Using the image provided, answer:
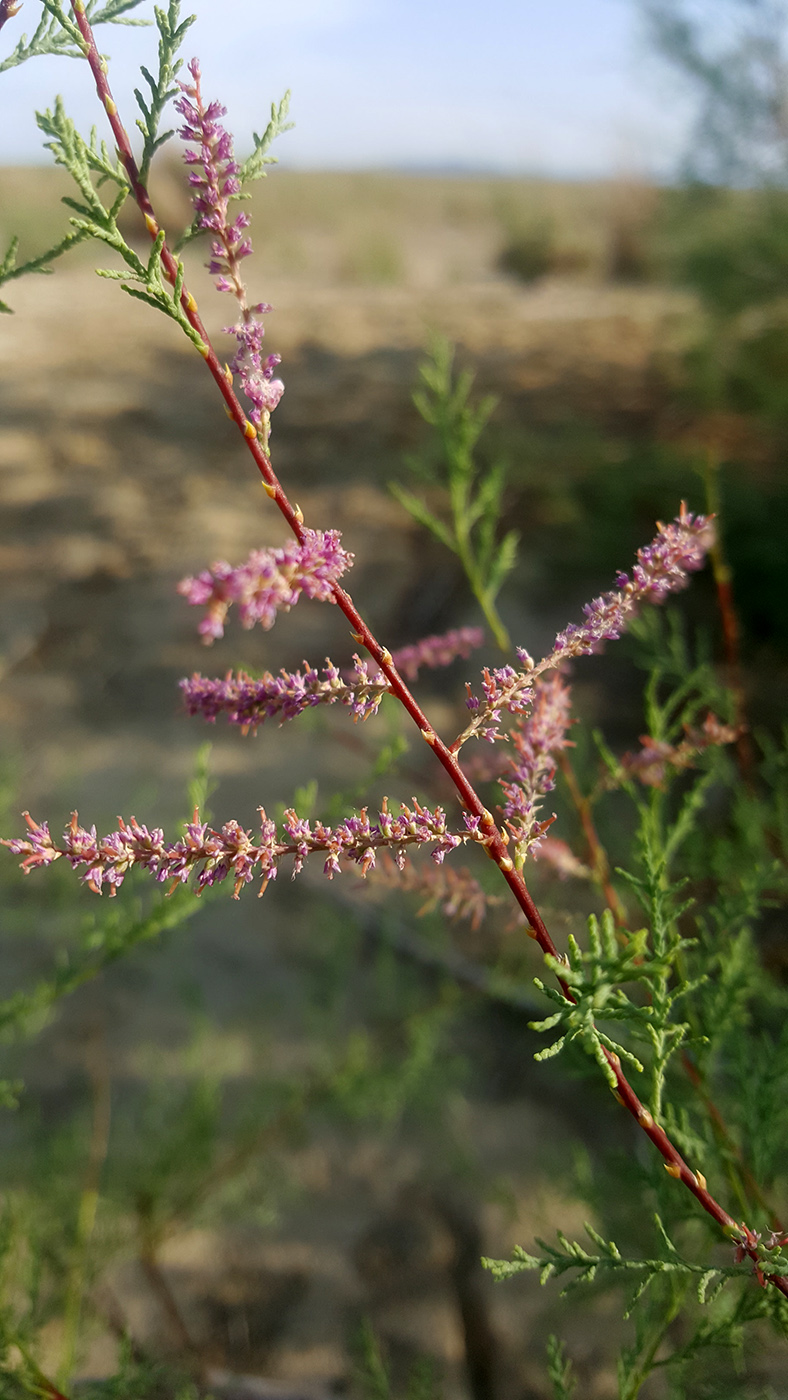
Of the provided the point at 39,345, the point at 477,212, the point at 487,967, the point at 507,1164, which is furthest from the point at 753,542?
the point at 477,212

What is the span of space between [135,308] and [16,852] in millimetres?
8022

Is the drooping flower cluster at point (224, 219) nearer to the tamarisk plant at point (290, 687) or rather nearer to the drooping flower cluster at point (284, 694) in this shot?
the tamarisk plant at point (290, 687)

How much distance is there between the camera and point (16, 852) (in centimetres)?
73

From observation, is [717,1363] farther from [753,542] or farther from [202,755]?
[753,542]

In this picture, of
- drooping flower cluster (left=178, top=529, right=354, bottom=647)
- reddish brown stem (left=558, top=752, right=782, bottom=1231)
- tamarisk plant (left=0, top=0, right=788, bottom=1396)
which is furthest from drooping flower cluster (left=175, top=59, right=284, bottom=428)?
reddish brown stem (left=558, top=752, right=782, bottom=1231)

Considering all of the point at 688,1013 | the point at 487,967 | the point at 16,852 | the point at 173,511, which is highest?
the point at 16,852

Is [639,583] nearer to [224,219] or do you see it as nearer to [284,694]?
[284,694]

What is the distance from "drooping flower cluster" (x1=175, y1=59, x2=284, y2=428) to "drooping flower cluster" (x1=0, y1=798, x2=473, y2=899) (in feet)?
1.05

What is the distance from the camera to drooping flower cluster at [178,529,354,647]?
521 mm

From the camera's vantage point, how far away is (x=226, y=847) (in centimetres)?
71

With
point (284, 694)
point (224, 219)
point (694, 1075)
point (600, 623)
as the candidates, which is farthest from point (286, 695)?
point (694, 1075)

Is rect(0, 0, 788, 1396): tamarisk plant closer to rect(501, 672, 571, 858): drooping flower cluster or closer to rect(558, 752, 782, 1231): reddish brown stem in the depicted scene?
rect(501, 672, 571, 858): drooping flower cluster

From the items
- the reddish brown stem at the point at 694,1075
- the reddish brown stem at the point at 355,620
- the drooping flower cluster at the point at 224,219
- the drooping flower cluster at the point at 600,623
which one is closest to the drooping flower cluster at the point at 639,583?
the drooping flower cluster at the point at 600,623

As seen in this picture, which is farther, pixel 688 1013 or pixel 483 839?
pixel 688 1013
